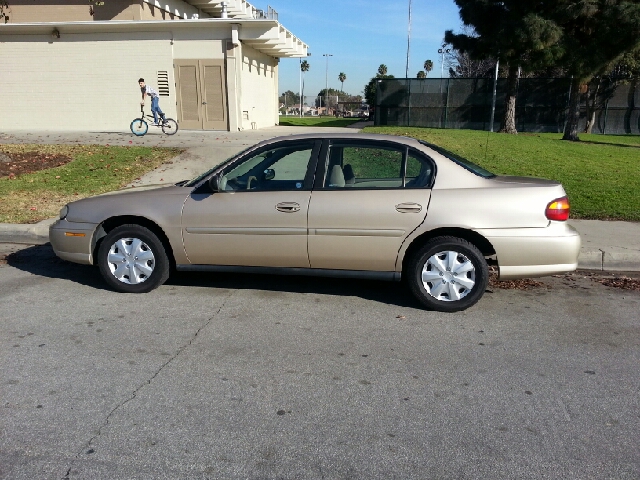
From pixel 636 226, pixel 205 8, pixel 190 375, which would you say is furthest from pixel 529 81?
pixel 190 375

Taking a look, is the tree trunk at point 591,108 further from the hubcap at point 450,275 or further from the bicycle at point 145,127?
the hubcap at point 450,275

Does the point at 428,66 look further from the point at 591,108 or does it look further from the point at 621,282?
the point at 621,282

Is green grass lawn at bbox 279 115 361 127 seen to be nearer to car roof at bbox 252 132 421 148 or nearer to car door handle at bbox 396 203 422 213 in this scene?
car roof at bbox 252 132 421 148

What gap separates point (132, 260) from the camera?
17.3 feet

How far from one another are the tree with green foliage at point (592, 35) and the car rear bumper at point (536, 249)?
19887mm

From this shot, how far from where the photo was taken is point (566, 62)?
22953mm

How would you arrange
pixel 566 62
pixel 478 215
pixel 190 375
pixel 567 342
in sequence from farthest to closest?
pixel 566 62
pixel 478 215
pixel 567 342
pixel 190 375

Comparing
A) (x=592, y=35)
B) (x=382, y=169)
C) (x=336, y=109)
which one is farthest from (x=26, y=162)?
(x=336, y=109)

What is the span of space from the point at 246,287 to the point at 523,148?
1215cm

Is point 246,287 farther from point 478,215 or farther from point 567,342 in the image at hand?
point 567,342

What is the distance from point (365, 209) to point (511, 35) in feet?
68.9

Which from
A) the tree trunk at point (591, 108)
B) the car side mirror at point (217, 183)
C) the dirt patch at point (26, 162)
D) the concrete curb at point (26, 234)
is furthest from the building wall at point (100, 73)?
the tree trunk at point (591, 108)

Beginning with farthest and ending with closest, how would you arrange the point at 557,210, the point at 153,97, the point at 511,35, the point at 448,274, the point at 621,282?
the point at 511,35
the point at 153,97
the point at 621,282
the point at 448,274
the point at 557,210

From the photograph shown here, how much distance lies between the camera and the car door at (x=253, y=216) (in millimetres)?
4969
